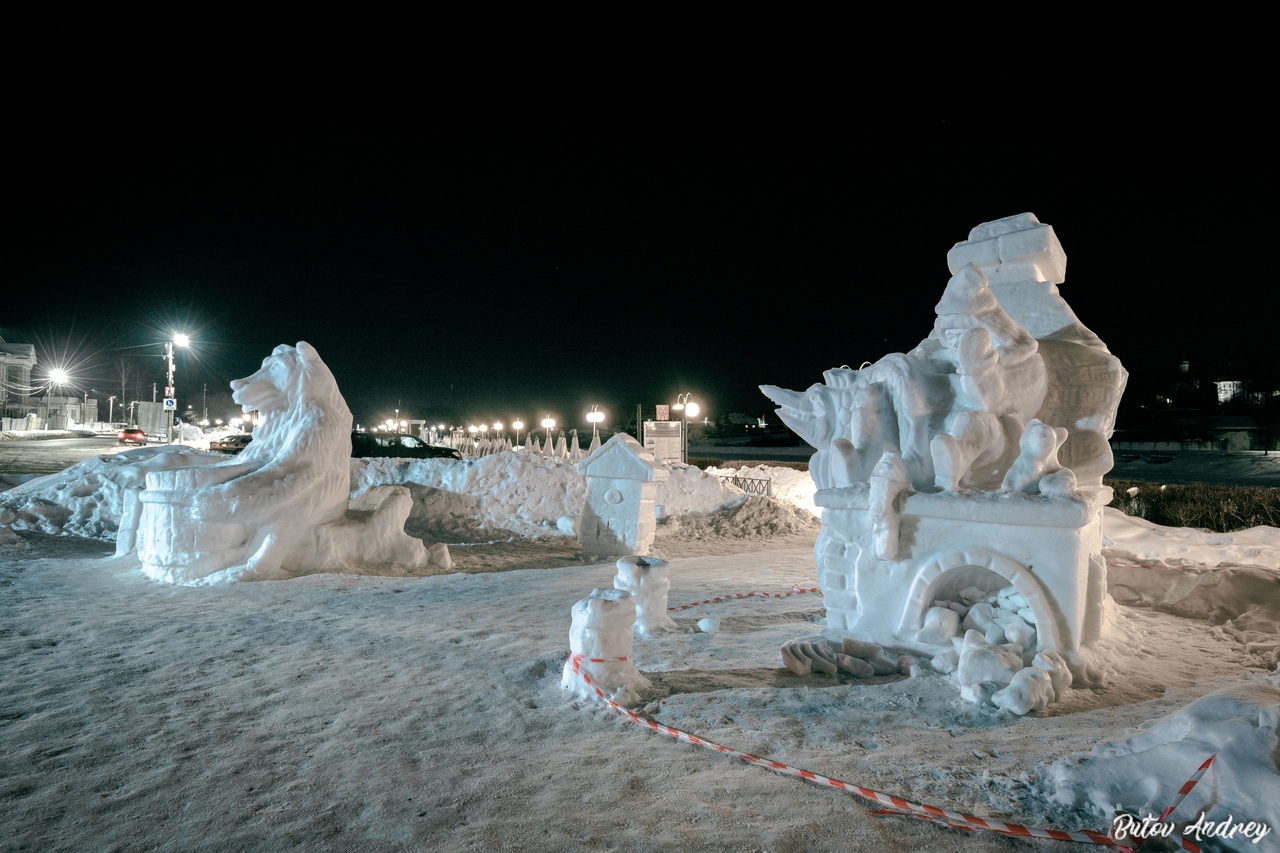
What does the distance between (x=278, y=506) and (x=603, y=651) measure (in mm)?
5408

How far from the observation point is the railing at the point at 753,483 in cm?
1628

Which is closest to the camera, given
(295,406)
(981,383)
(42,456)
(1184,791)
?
(1184,791)

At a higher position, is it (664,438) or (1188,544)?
(664,438)

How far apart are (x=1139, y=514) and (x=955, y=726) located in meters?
10.2

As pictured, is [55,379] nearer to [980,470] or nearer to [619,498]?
[619,498]

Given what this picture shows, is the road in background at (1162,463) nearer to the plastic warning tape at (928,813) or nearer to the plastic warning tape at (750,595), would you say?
the plastic warning tape at (750,595)

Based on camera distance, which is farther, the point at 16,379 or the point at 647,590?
the point at 16,379

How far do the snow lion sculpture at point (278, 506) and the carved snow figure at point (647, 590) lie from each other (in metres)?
4.17

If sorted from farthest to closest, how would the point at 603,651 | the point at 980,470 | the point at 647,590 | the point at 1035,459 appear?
the point at 647,590, the point at 980,470, the point at 1035,459, the point at 603,651

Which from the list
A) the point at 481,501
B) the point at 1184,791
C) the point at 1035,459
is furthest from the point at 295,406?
the point at 1184,791

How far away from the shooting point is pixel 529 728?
3818mm

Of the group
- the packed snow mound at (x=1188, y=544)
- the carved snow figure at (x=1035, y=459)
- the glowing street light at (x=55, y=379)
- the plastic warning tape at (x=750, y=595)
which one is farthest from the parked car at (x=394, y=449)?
the glowing street light at (x=55, y=379)

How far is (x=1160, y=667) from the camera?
4934mm

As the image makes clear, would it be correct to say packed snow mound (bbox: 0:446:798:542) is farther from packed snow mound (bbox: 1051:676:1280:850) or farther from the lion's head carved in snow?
packed snow mound (bbox: 1051:676:1280:850)
